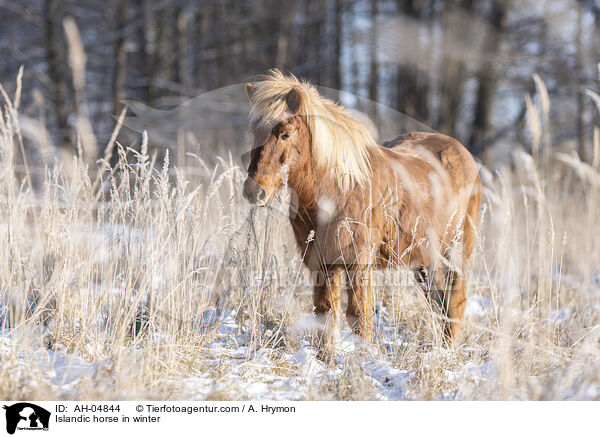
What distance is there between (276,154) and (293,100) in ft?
0.95

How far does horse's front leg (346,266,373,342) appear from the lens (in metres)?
2.19

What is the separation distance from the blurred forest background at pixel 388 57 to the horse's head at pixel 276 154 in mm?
3891

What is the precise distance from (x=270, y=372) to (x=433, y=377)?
84cm

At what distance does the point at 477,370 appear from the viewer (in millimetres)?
2041

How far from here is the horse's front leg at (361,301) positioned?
2193 millimetres

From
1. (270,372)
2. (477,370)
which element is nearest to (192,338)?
(270,372)

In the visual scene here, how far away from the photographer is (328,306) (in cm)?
224

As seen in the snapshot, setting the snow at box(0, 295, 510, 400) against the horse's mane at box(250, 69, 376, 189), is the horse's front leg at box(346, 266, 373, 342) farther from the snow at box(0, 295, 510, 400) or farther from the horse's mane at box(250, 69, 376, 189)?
the horse's mane at box(250, 69, 376, 189)

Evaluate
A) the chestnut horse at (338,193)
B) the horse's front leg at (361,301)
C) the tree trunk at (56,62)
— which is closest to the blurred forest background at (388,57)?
the tree trunk at (56,62)

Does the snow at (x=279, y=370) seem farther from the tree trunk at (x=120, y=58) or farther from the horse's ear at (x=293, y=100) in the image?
the tree trunk at (x=120, y=58)
